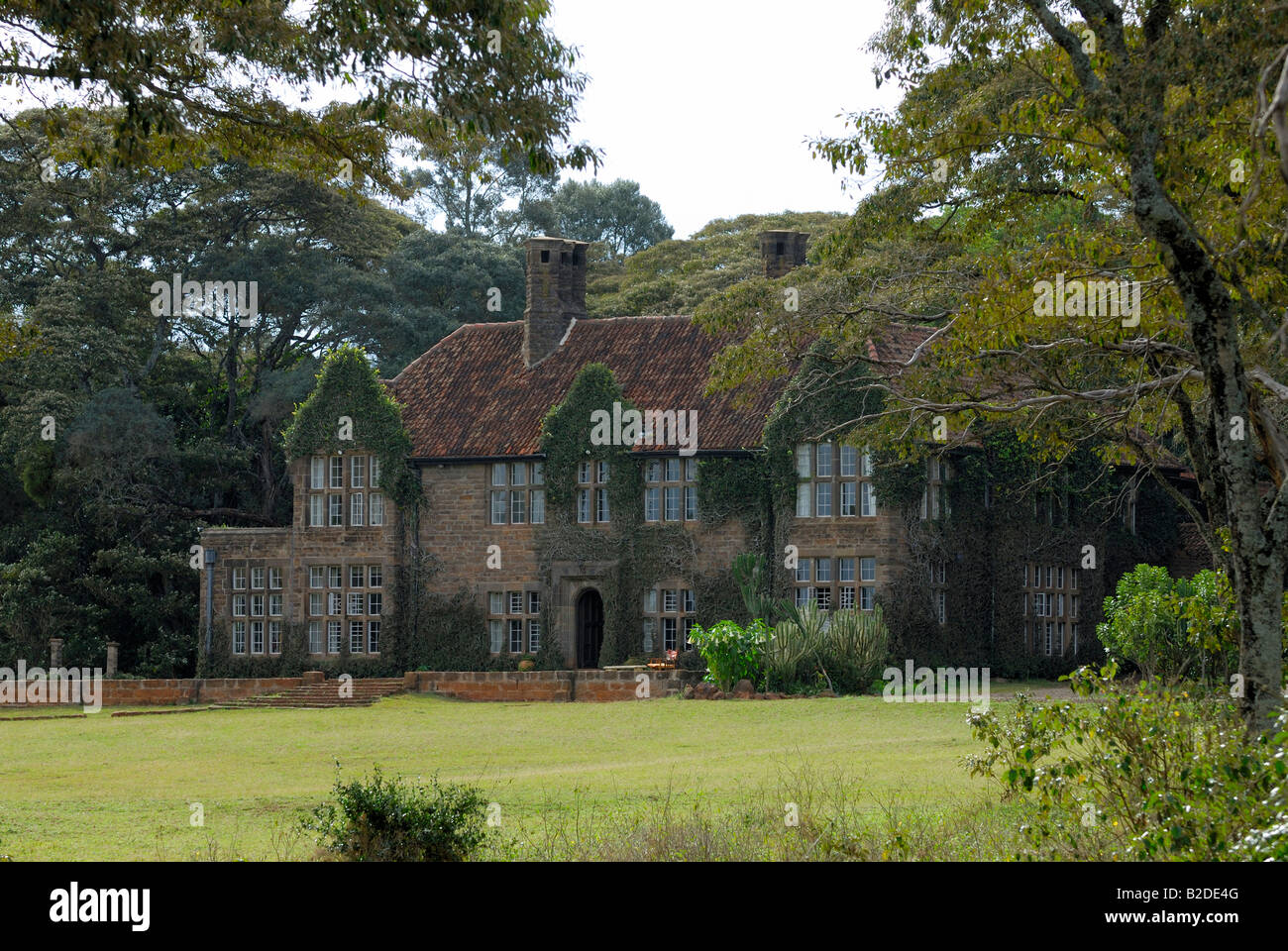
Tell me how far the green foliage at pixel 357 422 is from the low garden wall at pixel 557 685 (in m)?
5.97

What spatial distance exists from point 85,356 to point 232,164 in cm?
815

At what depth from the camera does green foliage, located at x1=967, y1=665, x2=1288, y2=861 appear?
9859mm

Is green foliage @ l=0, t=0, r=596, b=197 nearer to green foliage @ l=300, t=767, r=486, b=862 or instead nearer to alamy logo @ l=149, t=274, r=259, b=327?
green foliage @ l=300, t=767, r=486, b=862

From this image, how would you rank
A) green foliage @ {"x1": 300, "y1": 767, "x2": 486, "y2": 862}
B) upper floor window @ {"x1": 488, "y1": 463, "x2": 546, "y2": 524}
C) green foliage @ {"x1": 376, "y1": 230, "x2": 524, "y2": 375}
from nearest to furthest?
green foliage @ {"x1": 300, "y1": 767, "x2": 486, "y2": 862} < upper floor window @ {"x1": 488, "y1": 463, "x2": 546, "y2": 524} < green foliage @ {"x1": 376, "y1": 230, "x2": 524, "y2": 375}

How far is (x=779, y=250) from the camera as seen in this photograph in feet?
125

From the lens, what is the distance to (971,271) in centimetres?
2089

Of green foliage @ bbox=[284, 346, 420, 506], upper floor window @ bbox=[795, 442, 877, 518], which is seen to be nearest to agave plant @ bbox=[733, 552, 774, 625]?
upper floor window @ bbox=[795, 442, 877, 518]

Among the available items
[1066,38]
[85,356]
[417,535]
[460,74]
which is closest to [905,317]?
[1066,38]

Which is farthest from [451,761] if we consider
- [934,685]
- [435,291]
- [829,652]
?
[435,291]

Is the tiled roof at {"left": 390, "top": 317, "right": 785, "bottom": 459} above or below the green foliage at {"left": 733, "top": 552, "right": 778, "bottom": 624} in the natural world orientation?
above

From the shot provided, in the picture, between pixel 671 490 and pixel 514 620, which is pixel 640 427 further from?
pixel 514 620

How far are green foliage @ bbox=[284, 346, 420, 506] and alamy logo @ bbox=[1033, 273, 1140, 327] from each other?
80.6ft

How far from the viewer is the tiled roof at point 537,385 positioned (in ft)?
123

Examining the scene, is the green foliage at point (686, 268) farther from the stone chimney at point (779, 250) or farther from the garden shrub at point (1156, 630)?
the garden shrub at point (1156, 630)
